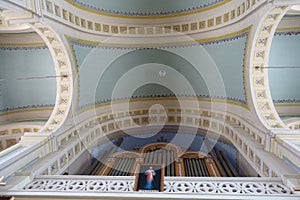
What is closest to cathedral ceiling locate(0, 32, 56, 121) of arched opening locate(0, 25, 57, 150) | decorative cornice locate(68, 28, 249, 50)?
arched opening locate(0, 25, 57, 150)

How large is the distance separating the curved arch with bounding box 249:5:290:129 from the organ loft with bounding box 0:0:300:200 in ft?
0.10

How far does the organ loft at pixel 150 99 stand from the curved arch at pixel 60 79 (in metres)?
0.03

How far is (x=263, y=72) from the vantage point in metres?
5.99

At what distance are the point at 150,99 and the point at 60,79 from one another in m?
4.65

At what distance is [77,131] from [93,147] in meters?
1.40

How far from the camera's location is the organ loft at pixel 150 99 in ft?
13.3

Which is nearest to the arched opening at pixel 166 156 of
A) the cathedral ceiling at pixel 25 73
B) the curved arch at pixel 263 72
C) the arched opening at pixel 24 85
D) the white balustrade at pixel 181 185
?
the curved arch at pixel 263 72

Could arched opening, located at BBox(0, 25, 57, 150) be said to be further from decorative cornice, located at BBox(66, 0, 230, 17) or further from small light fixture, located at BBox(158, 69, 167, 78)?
small light fixture, located at BBox(158, 69, 167, 78)

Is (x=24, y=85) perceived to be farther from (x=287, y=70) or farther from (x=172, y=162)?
(x=287, y=70)

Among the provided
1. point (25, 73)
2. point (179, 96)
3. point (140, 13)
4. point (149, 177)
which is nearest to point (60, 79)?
point (25, 73)

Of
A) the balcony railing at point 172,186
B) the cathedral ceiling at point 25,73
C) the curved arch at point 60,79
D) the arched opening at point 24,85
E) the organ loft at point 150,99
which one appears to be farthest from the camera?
the cathedral ceiling at point 25,73

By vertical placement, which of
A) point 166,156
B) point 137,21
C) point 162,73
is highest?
point 137,21

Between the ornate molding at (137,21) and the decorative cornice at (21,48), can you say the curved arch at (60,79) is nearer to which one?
the ornate molding at (137,21)

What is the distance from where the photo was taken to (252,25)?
19.1ft
